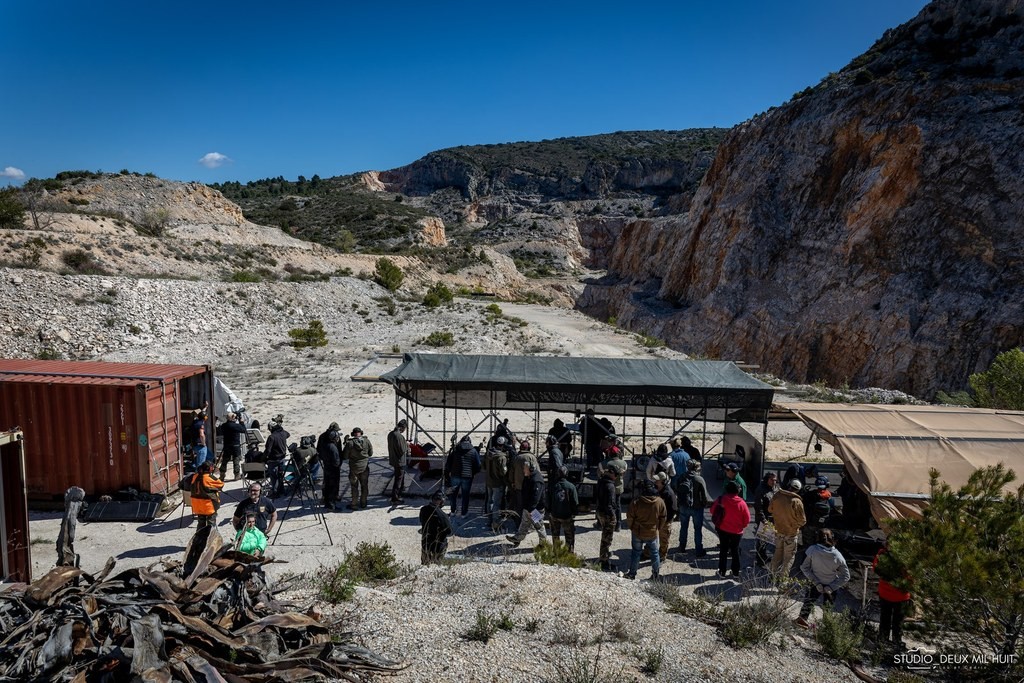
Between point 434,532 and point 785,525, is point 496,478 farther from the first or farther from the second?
point 785,525

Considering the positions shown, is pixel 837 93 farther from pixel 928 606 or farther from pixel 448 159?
pixel 448 159

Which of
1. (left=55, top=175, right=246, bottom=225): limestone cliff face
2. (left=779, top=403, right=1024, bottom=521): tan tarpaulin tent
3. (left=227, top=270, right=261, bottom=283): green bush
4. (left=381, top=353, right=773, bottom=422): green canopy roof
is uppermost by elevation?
(left=55, top=175, right=246, bottom=225): limestone cliff face

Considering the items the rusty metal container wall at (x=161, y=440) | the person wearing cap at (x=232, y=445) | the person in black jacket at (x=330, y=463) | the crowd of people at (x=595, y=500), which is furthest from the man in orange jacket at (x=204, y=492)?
the person wearing cap at (x=232, y=445)

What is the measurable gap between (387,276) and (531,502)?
3947cm

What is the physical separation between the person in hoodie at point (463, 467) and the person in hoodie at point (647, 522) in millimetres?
3201

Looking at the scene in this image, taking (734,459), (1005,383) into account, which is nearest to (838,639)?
(734,459)

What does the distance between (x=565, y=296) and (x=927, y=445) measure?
6134 cm

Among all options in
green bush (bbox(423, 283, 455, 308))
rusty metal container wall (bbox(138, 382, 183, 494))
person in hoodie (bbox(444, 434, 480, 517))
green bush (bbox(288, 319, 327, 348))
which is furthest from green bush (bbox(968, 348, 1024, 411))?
green bush (bbox(423, 283, 455, 308))

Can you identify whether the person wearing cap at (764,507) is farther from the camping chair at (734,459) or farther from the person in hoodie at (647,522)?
the camping chair at (734,459)

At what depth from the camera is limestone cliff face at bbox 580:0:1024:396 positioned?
97.3 feet

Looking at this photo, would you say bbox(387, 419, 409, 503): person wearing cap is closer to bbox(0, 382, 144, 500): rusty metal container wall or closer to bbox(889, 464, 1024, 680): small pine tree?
bbox(0, 382, 144, 500): rusty metal container wall

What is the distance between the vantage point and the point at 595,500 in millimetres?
9773

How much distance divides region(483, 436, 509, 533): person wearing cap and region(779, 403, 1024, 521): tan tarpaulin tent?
17.7 ft

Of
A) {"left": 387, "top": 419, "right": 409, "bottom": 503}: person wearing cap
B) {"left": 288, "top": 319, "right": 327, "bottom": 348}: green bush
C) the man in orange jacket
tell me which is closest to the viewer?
the man in orange jacket
